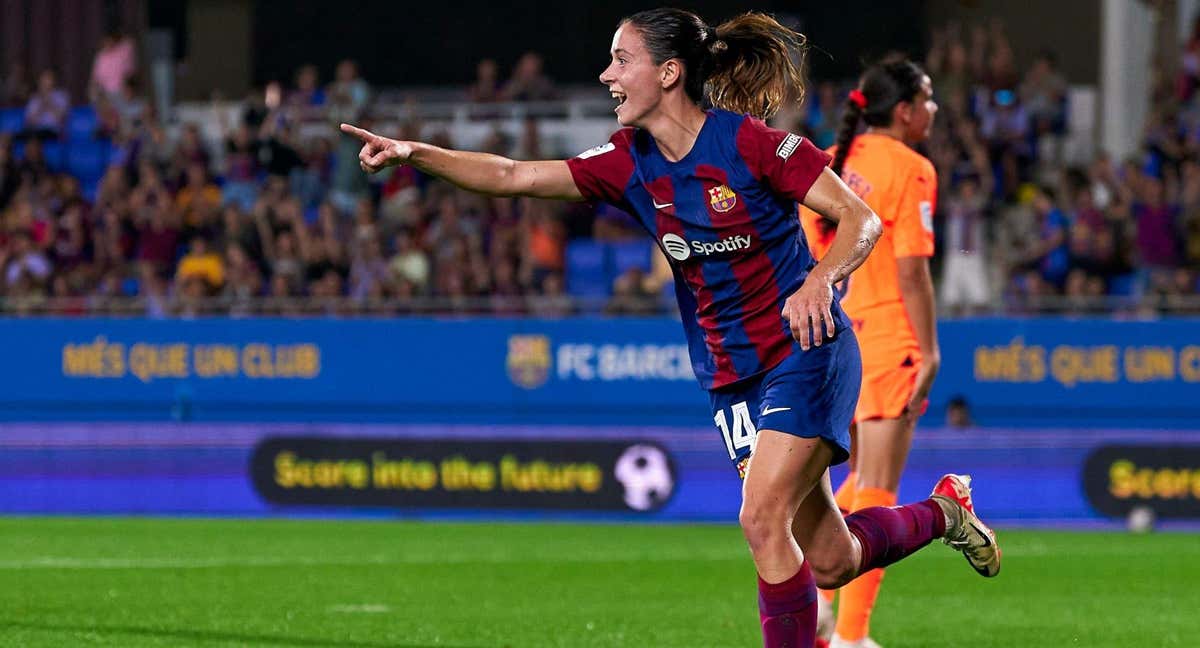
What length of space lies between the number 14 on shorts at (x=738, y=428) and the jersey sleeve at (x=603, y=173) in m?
0.69

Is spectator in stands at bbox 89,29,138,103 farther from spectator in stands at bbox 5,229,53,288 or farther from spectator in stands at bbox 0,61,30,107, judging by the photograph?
spectator in stands at bbox 5,229,53,288

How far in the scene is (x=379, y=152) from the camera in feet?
17.5

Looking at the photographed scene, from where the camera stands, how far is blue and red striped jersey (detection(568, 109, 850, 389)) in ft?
17.5

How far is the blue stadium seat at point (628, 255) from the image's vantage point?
18922mm

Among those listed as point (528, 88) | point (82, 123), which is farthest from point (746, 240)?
point (82, 123)

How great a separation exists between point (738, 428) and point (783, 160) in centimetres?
80

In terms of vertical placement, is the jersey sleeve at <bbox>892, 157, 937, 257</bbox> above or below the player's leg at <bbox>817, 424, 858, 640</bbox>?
above

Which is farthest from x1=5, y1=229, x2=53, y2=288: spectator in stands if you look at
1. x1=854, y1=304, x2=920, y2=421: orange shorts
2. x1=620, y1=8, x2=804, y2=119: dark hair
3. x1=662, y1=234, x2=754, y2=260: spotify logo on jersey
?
x1=662, y1=234, x2=754, y2=260: spotify logo on jersey

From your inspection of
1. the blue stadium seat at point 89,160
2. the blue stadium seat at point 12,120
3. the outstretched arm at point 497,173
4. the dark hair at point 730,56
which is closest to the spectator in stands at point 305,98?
the blue stadium seat at point 89,160

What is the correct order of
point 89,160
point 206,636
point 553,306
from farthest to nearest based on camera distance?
point 89,160 → point 553,306 → point 206,636

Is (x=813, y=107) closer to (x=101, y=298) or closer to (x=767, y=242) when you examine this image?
(x=101, y=298)

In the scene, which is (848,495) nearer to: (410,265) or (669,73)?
(669,73)

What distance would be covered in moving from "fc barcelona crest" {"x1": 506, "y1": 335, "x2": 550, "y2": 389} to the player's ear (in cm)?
1215

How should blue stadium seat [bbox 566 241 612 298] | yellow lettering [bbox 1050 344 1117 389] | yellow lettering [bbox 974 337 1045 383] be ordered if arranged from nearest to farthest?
1. yellow lettering [bbox 1050 344 1117 389]
2. yellow lettering [bbox 974 337 1045 383]
3. blue stadium seat [bbox 566 241 612 298]
